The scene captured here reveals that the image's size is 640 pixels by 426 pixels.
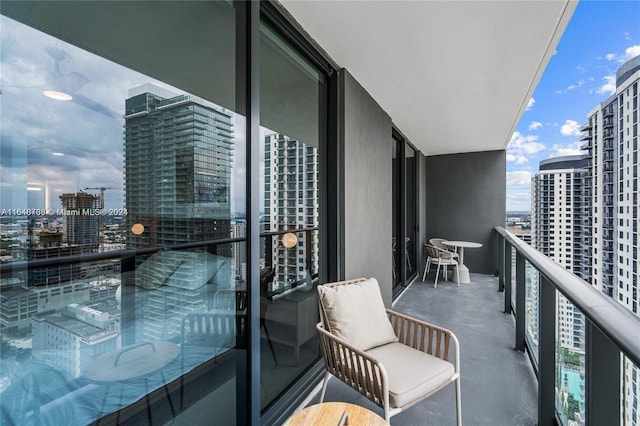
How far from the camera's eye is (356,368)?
1.68m

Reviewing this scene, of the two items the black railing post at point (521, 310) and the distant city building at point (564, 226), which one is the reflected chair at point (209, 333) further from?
the black railing post at point (521, 310)

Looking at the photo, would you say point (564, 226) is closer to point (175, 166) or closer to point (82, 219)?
point (175, 166)

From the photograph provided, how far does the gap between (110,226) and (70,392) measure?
585 millimetres

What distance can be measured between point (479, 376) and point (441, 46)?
2.56m

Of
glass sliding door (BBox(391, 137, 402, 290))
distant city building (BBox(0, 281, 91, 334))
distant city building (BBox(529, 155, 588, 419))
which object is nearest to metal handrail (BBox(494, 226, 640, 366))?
distant city building (BBox(529, 155, 588, 419))

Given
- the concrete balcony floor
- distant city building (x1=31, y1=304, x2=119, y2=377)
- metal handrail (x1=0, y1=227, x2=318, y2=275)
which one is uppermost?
metal handrail (x1=0, y1=227, x2=318, y2=275)

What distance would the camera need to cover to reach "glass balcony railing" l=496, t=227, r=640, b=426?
0.90 m

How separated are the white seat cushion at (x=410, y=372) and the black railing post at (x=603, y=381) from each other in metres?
0.66

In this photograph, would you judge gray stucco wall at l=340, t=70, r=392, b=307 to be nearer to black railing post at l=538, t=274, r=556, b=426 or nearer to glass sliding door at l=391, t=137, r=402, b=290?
glass sliding door at l=391, t=137, r=402, b=290

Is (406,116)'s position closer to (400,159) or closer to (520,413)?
(400,159)

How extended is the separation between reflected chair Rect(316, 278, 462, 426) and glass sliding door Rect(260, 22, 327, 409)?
35 cm

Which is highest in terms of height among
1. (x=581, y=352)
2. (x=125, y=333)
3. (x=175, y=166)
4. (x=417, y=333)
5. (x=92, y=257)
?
(x=175, y=166)

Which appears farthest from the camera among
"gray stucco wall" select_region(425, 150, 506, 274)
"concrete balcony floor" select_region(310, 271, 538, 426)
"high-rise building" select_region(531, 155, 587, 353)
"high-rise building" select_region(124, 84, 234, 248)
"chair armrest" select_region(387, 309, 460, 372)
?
"gray stucco wall" select_region(425, 150, 506, 274)

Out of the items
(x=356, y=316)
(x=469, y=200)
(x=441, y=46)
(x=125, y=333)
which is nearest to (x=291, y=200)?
(x=356, y=316)
